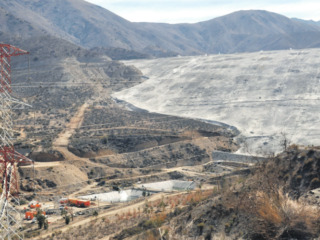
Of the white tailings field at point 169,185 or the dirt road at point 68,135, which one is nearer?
the white tailings field at point 169,185

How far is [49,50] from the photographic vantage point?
11962 cm

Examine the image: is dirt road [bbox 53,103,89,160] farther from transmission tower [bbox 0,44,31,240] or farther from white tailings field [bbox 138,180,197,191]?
transmission tower [bbox 0,44,31,240]

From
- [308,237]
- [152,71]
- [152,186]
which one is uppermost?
[152,71]

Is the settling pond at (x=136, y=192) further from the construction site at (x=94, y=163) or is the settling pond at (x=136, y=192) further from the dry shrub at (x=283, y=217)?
the dry shrub at (x=283, y=217)

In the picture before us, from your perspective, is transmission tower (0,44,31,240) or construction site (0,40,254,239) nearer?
transmission tower (0,44,31,240)

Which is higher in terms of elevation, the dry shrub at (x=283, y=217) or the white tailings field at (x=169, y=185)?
the dry shrub at (x=283, y=217)

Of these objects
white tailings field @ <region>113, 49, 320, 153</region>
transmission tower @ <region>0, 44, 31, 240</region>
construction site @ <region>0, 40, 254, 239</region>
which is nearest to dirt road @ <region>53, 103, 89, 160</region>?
construction site @ <region>0, 40, 254, 239</region>

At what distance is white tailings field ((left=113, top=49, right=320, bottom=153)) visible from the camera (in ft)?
233

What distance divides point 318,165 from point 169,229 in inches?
347

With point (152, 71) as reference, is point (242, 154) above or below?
below

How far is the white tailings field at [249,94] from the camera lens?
7088 centimetres

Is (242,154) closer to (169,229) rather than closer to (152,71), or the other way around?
(169,229)

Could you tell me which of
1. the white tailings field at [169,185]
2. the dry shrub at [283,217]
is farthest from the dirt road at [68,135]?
the dry shrub at [283,217]

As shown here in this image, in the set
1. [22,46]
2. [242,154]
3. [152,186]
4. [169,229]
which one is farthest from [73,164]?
[22,46]
